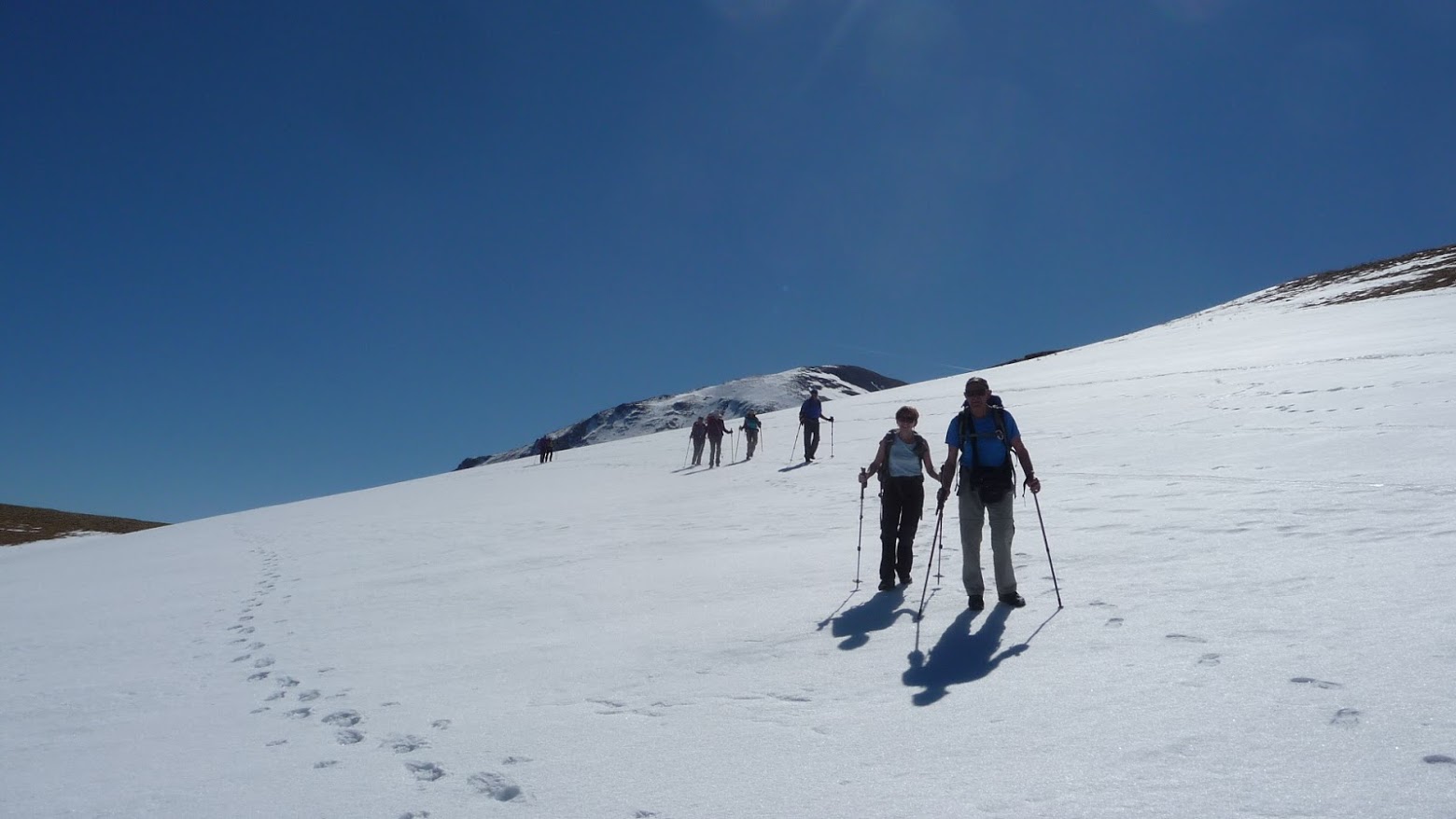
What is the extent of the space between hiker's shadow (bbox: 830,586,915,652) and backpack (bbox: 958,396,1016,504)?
49.2 inches

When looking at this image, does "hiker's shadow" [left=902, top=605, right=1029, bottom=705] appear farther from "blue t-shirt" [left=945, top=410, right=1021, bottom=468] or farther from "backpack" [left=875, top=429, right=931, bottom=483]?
"backpack" [left=875, top=429, right=931, bottom=483]

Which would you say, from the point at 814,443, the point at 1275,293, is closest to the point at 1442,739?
the point at 814,443

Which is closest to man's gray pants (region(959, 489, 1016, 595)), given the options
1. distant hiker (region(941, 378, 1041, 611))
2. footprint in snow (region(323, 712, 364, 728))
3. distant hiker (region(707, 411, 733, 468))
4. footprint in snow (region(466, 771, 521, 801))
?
distant hiker (region(941, 378, 1041, 611))

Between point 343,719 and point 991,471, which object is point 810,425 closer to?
point 991,471

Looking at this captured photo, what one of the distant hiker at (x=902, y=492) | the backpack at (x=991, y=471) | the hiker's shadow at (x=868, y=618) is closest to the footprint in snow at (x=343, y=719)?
the hiker's shadow at (x=868, y=618)

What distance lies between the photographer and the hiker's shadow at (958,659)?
18.6 feet

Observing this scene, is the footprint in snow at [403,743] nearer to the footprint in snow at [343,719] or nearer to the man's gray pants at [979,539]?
the footprint in snow at [343,719]

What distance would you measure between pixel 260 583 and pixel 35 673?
15.0ft

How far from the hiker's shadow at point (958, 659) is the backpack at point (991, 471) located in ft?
3.27

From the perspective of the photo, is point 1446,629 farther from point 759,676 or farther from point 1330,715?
point 759,676

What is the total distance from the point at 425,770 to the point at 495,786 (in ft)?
1.80

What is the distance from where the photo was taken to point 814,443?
21.8m

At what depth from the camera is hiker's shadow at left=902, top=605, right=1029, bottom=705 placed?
5.68 metres

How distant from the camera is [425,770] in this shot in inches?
196
